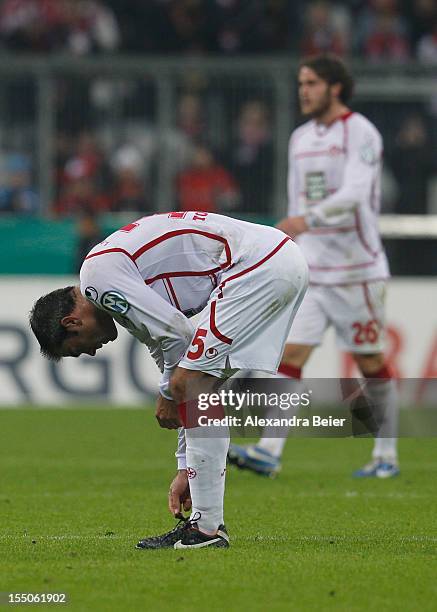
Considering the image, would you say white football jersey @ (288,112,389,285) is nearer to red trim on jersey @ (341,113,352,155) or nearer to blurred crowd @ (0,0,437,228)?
red trim on jersey @ (341,113,352,155)

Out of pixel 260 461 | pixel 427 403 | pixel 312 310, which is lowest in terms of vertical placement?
pixel 427 403

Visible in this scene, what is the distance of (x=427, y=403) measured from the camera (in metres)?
14.9

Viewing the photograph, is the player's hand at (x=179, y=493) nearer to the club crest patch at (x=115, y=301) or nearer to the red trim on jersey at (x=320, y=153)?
the club crest patch at (x=115, y=301)

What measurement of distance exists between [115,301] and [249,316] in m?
0.67

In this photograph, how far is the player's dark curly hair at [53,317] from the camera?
6367 millimetres

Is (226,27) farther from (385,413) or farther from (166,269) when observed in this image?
(166,269)

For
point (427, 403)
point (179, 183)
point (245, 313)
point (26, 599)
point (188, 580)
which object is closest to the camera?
point (26, 599)

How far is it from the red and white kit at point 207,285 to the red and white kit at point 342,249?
3722 millimetres

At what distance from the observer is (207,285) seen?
6641mm

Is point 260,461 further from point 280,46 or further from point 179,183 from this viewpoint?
point 280,46

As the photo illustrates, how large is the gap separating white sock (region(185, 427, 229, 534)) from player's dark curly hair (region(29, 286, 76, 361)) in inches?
27.9

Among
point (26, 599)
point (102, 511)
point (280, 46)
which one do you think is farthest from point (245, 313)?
point (280, 46)

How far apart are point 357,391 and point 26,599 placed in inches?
206

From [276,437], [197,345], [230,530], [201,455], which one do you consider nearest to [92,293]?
[197,345]
